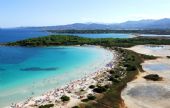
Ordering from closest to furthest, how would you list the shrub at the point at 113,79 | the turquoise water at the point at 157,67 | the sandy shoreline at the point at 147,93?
the sandy shoreline at the point at 147,93
the shrub at the point at 113,79
the turquoise water at the point at 157,67

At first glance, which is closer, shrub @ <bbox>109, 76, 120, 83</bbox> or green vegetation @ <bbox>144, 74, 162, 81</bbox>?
shrub @ <bbox>109, 76, 120, 83</bbox>

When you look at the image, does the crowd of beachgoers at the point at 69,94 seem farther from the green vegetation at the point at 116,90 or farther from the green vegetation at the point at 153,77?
the green vegetation at the point at 153,77

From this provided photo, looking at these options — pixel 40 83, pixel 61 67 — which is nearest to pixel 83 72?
pixel 61 67

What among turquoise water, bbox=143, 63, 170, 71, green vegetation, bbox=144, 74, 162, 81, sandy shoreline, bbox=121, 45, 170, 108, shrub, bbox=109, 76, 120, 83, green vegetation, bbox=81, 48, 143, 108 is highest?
shrub, bbox=109, 76, 120, 83

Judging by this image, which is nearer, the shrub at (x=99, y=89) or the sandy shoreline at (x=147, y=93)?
the sandy shoreline at (x=147, y=93)

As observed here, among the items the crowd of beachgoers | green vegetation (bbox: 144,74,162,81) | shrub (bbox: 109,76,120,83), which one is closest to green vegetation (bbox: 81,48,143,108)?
shrub (bbox: 109,76,120,83)

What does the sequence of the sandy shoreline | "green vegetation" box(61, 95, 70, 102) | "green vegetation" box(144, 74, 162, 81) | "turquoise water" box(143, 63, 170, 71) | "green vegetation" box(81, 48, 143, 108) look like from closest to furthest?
"green vegetation" box(81, 48, 143, 108), the sandy shoreline, "green vegetation" box(61, 95, 70, 102), "green vegetation" box(144, 74, 162, 81), "turquoise water" box(143, 63, 170, 71)

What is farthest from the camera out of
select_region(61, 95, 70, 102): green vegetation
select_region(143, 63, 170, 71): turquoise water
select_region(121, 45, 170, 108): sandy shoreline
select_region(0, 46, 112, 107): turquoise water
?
select_region(143, 63, 170, 71): turquoise water

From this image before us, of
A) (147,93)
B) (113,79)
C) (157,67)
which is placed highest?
(113,79)

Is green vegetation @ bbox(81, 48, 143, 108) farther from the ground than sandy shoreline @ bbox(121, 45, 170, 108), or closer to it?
farther from the ground

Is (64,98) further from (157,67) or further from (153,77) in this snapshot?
(157,67)

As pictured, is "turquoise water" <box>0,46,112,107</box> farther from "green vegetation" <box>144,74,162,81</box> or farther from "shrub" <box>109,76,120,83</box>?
"green vegetation" <box>144,74,162,81</box>

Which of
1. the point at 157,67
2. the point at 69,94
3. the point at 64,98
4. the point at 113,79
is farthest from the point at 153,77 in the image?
the point at 64,98

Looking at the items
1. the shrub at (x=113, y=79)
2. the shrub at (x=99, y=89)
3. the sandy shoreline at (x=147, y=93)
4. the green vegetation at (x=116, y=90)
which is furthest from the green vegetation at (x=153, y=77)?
the shrub at (x=99, y=89)
